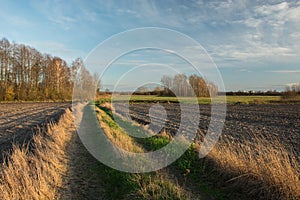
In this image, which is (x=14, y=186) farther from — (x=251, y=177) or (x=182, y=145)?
(x=182, y=145)

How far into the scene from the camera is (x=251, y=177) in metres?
5.80

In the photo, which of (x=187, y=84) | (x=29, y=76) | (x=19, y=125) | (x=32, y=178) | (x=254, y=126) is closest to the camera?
(x=32, y=178)

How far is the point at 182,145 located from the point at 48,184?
5394mm

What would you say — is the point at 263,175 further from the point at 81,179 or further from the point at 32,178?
the point at 32,178

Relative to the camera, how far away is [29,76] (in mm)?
63188

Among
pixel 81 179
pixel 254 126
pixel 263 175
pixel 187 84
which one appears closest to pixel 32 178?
pixel 81 179

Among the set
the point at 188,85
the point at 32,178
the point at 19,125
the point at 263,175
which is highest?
the point at 188,85

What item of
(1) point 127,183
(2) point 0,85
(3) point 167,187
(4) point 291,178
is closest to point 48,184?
(1) point 127,183

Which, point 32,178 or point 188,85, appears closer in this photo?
point 32,178

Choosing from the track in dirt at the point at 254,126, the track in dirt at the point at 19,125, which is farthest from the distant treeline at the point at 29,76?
the track in dirt at the point at 254,126

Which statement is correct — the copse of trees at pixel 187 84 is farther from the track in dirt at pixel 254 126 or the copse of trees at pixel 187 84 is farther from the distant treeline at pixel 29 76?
the distant treeline at pixel 29 76

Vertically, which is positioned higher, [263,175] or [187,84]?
[187,84]

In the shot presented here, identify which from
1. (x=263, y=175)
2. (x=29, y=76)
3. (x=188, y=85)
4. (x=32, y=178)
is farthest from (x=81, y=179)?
(x=29, y=76)

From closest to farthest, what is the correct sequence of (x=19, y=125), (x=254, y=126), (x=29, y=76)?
(x=19, y=125)
(x=254, y=126)
(x=29, y=76)
